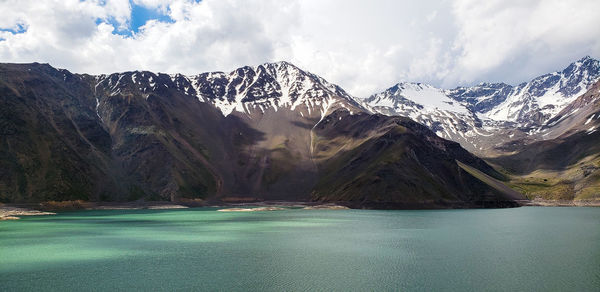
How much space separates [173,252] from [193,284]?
2213 centimetres

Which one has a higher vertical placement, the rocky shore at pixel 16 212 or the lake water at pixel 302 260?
the rocky shore at pixel 16 212

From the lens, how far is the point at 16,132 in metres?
180

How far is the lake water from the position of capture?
145ft

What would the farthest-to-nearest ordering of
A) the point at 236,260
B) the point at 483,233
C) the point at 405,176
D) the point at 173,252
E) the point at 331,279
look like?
the point at 405,176
the point at 483,233
the point at 173,252
the point at 236,260
the point at 331,279

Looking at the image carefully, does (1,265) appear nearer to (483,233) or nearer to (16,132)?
(483,233)

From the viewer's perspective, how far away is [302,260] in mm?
57219

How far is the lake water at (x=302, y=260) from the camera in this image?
4428cm

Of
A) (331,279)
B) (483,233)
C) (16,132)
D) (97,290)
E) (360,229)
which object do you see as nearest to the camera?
(97,290)

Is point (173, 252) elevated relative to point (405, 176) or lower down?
lower down

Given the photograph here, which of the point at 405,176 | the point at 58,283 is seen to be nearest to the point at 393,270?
the point at 58,283

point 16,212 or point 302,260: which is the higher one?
point 16,212

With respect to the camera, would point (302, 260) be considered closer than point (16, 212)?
Yes

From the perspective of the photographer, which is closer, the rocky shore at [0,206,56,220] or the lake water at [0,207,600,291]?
the lake water at [0,207,600,291]

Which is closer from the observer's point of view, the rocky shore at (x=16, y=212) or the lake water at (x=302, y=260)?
the lake water at (x=302, y=260)
